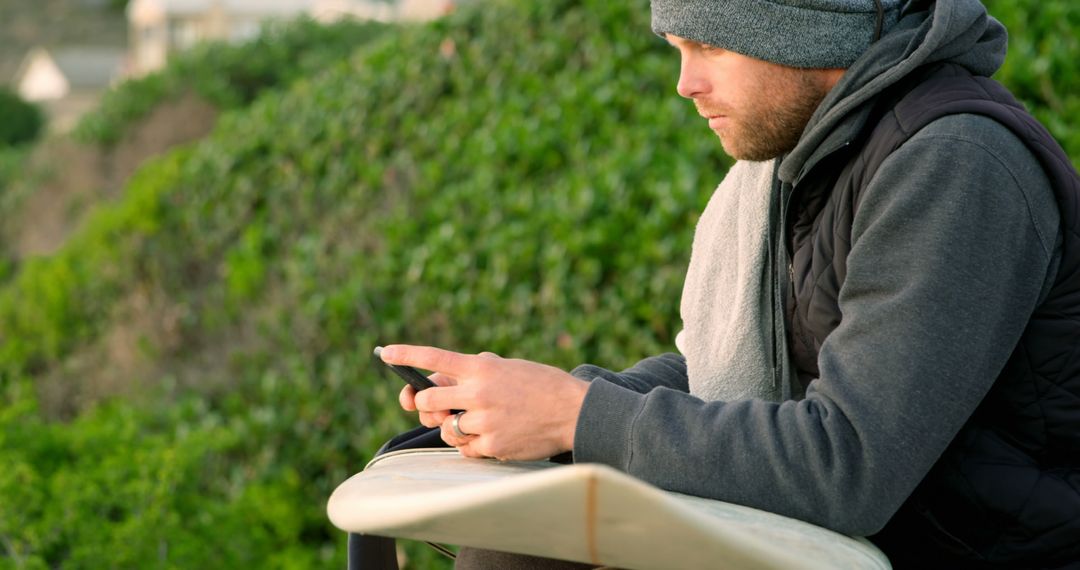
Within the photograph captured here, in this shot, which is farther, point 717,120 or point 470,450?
point 717,120

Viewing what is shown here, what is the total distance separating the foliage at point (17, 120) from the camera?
2683cm

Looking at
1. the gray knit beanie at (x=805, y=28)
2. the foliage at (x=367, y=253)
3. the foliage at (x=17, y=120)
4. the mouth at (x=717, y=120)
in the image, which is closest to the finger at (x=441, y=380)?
the mouth at (x=717, y=120)

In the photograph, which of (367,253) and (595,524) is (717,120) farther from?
(367,253)

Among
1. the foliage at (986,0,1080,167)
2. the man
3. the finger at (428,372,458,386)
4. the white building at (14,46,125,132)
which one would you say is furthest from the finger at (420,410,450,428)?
the white building at (14,46,125,132)

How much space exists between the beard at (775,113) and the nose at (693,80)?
0.10ft

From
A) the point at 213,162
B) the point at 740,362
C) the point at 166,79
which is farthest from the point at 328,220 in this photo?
the point at 166,79

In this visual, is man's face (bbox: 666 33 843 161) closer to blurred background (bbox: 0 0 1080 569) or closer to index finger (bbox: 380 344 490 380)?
index finger (bbox: 380 344 490 380)

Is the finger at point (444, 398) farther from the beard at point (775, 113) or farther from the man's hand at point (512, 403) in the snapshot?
the beard at point (775, 113)

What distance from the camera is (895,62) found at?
1794 mm

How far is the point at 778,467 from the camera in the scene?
1.60 meters

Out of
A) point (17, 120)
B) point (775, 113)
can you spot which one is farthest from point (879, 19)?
point (17, 120)

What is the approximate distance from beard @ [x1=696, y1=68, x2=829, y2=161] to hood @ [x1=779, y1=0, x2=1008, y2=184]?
0.23ft

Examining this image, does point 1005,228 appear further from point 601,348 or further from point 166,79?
point 166,79

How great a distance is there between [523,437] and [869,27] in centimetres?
81
